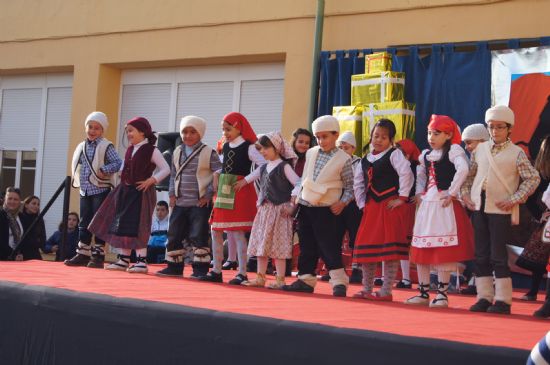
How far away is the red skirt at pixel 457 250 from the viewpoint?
5320 millimetres

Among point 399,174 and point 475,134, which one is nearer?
point 399,174

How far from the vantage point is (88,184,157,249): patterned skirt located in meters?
6.80

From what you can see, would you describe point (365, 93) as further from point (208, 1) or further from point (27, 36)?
point (27, 36)

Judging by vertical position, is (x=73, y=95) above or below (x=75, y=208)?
above

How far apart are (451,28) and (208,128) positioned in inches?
142

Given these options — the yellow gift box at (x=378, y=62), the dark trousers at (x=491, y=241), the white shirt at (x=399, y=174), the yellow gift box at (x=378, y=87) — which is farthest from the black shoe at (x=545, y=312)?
the yellow gift box at (x=378, y=62)

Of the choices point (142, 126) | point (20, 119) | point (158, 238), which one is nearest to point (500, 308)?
point (142, 126)

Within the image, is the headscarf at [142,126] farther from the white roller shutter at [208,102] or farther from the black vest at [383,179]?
the white roller shutter at [208,102]

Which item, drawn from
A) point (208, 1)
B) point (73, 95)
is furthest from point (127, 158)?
point (73, 95)

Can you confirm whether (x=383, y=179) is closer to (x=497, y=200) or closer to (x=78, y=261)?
(x=497, y=200)

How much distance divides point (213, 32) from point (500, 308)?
6744mm

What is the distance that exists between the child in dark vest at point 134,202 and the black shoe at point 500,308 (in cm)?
291

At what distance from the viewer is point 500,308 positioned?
15.9ft

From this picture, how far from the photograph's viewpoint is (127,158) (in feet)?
22.6
